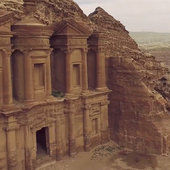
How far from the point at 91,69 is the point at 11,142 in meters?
9.46

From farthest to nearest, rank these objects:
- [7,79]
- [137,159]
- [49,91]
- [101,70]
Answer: [101,70]
[137,159]
[49,91]
[7,79]

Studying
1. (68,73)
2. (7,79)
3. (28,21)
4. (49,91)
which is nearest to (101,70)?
(68,73)

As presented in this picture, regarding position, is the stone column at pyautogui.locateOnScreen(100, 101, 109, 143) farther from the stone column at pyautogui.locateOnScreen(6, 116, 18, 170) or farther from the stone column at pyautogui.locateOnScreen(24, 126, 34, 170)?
the stone column at pyautogui.locateOnScreen(6, 116, 18, 170)

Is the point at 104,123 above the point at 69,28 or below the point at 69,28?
below

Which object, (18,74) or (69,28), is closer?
(18,74)

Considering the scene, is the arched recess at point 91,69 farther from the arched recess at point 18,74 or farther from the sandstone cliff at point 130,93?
the arched recess at point 18,74

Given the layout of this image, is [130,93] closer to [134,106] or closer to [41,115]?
[134,106]

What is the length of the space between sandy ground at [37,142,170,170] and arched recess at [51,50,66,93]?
492cm

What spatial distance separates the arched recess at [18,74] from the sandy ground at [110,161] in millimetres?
4921

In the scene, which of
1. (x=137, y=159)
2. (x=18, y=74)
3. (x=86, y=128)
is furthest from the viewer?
(x=86, y=128)

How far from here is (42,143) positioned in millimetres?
23391

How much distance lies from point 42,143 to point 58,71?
5.17m

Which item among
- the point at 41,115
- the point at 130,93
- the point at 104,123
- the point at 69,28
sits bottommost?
the point at 104,123

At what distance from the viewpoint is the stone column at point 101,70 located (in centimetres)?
2539
